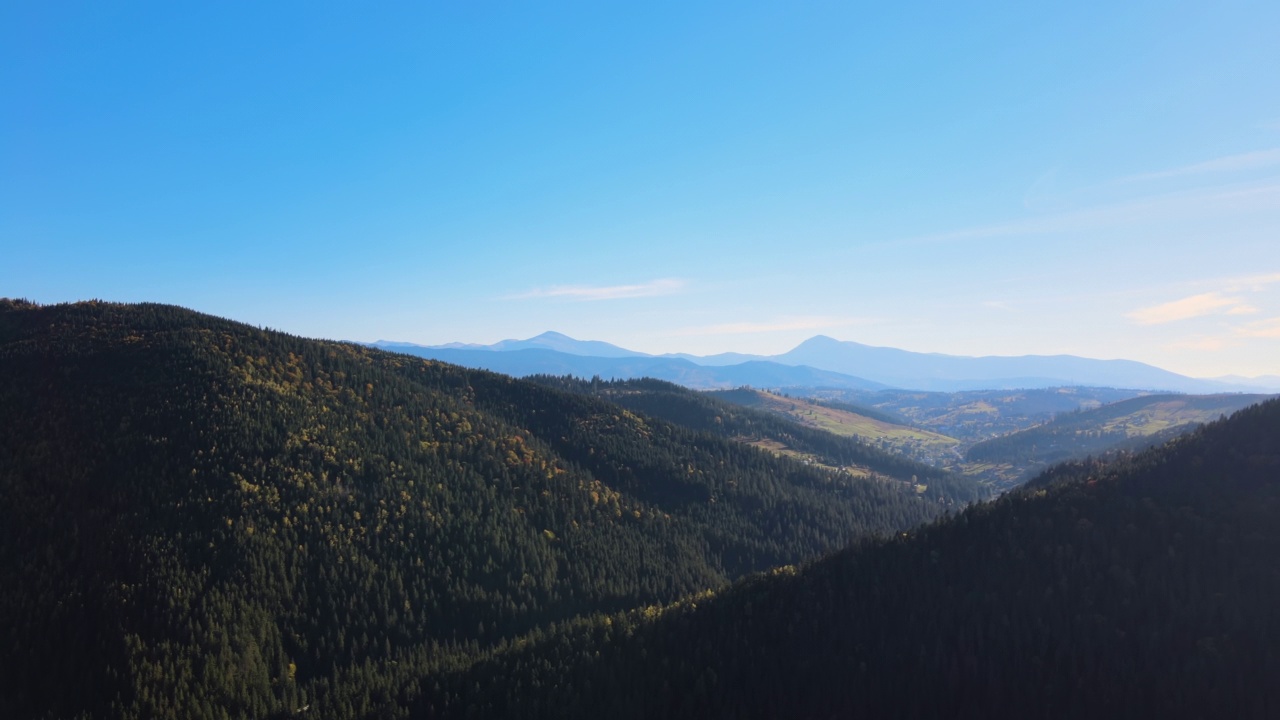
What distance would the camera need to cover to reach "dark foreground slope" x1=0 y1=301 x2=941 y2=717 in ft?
340

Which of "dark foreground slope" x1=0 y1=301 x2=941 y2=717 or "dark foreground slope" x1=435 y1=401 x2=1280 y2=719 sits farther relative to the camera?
"dark foreground slope" x1=0 y1=301 x2=941 y2=717

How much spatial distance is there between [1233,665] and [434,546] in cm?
15227

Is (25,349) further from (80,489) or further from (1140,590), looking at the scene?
(1140,590)

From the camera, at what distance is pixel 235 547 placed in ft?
422

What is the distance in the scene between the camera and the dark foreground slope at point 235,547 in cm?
10362

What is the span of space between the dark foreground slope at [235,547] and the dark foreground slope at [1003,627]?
31.5 metres

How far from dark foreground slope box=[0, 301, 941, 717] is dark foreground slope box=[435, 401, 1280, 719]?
103ft

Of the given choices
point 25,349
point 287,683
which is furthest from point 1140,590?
point 25,349

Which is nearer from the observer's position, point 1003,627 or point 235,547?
point 1003,627

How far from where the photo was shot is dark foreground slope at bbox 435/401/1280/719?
284 ft

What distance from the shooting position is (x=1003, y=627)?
99312 millimetres

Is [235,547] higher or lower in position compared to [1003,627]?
higher

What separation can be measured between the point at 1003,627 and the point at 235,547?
145m

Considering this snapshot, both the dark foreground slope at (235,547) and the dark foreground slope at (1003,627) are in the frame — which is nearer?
the dark foreground slope at (1003,627)
